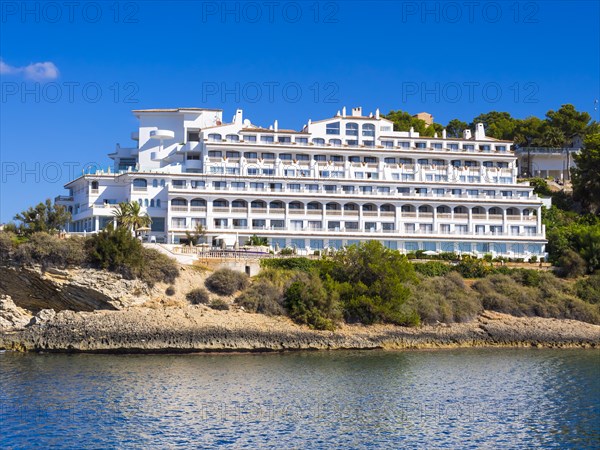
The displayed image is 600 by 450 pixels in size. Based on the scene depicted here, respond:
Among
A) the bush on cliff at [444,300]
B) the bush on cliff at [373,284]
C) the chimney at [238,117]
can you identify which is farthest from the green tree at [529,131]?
the bush on cliff at [373,284]

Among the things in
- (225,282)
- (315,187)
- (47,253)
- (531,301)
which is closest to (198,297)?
(225,282)

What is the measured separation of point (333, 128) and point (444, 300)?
30.0m

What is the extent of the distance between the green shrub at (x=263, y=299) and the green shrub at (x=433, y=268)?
14822 mm

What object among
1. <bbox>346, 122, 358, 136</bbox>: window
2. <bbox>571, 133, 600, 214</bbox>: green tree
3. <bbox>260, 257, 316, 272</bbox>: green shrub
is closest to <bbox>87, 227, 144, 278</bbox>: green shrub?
<bbox>260, 257, 316, 272</bbox>: green shrub

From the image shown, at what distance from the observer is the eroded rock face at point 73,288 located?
61.4 m

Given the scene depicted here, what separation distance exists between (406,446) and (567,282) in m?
46.4

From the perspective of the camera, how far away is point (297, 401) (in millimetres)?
42094

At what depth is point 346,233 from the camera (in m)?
83.2

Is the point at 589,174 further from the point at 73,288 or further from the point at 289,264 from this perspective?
the point at 73,288

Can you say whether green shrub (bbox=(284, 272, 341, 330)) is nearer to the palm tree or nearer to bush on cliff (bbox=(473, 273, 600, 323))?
bush on cliff (bbox=(473, 273, 600, 323))

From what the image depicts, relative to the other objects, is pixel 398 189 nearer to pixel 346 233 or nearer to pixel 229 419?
pixel 346 233

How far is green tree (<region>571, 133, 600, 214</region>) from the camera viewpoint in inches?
3664

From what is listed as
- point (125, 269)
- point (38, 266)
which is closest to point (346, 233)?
point (125, 269)

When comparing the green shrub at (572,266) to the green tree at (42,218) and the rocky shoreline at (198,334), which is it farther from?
the green tree at (42,218)
